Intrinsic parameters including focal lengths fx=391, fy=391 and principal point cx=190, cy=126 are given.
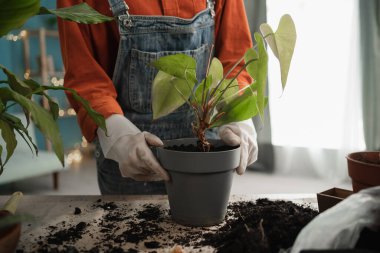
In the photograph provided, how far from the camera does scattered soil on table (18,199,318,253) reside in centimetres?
64

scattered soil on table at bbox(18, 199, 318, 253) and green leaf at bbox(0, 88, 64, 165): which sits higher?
green leaf at bbox(0, 88, 64, 165)

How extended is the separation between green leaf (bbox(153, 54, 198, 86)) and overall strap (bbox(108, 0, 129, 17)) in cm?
35

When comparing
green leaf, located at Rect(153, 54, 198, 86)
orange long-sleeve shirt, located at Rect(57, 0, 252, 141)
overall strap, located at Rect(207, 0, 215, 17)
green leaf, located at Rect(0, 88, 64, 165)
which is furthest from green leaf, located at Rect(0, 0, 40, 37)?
overall strap, located at Rect(207, 0, 215, 17)

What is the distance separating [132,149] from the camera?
2.82 ft

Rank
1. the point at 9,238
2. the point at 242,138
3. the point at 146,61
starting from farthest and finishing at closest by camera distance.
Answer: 1. the point at 146,61
2. the point at 242,138
3. the point at 9,238

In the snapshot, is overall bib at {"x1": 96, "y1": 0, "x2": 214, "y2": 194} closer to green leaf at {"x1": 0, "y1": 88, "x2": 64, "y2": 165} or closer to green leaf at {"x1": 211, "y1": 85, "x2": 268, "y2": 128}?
green leaf at {"x1": 211, "y1": 85, "x2": 268, "y2": 128}

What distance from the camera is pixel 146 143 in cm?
87

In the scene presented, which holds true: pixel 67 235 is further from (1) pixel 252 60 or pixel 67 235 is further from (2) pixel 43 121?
(1) pixel 252 60

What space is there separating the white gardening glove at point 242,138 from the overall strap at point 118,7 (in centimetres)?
40

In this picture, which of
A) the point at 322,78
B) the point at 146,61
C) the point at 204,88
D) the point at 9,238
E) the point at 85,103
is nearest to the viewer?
the point at 9,238

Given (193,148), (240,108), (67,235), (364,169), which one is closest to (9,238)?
(67,235)

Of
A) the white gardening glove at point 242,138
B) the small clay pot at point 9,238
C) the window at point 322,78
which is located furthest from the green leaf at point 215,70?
the window at point 322,78

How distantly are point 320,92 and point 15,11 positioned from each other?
296cm

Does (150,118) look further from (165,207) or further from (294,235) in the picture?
(294,235)
